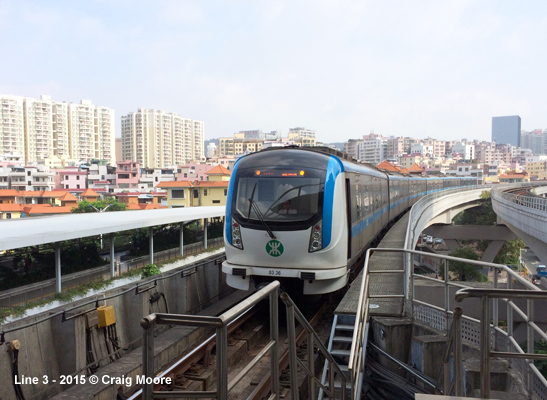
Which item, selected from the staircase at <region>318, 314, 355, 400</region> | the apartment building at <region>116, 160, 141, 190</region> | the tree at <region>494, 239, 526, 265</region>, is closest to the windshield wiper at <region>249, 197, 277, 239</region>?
the staircase at <region>318, 314, 355, 400</region>

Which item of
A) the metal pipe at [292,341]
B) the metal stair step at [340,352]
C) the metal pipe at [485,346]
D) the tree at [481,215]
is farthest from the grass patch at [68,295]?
the tree at [481,215]

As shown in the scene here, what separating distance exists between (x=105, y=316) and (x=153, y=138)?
141 meters

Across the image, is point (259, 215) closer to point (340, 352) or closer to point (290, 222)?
point (290, 222)

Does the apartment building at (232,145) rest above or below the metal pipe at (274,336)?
above

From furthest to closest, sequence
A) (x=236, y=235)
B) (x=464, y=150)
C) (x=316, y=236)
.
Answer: (x=464, y=150), (x=236, y=235), (x=316, y=236)

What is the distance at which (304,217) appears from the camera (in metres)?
7.82

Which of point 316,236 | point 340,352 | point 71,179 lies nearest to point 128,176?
point 71,179

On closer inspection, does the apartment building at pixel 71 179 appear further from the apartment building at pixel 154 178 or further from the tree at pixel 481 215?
the tree at pixel 481 215

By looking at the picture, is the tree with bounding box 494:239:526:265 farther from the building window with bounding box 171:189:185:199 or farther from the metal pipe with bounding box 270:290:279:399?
the metal pipe with bounding box 270:290:279:399

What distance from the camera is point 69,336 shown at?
673 cm

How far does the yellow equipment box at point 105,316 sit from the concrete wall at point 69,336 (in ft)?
0.34

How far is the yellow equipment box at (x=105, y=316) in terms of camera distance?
728 cm

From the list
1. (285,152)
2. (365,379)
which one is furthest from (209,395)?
(285,152)

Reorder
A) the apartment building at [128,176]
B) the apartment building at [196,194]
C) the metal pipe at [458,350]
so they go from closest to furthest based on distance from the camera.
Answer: the metal pipe at [458,350], the apartment building at [196,194], the apartment building at [128,176]
